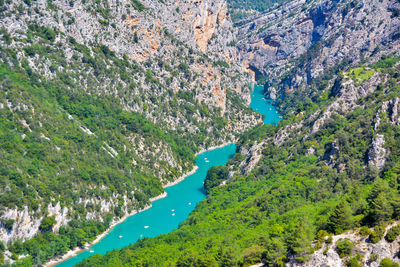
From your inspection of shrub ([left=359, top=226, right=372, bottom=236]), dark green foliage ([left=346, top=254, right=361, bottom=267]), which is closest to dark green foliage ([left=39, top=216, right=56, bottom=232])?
shrub ([left=359, top=226, right=372, bottom=236])

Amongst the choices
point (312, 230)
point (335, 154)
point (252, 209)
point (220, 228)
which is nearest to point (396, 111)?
point (335, 154)

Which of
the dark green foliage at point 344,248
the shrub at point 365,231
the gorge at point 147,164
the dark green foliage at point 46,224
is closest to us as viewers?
the dark green foliage at point 344,248

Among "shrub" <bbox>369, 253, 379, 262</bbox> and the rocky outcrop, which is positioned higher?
the rocky outcrop

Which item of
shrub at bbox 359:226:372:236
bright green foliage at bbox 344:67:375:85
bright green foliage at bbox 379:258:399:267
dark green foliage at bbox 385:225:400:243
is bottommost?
bright green foliage at bbox 379:258:399:267

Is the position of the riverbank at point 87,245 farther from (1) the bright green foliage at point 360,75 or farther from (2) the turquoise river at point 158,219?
(1) the bright green foliage at point 360,75

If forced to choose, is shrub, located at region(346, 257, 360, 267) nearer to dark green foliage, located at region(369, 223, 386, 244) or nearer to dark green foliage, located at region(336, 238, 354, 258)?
dark green foliage, located at region(336, 238, 354, 258)

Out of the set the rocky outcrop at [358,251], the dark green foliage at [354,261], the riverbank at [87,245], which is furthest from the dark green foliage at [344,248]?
the riverbank at [87,245]
